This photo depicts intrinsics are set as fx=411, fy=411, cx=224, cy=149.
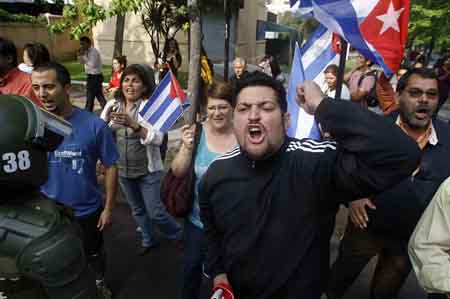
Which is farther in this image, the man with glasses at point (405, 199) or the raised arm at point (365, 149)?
the man with glasses at point (405, 199)

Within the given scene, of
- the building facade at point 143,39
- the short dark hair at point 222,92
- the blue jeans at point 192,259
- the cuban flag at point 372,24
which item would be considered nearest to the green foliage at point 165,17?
the building facade at point 143,39

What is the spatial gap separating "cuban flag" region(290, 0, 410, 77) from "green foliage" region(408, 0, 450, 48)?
1790 centimetres

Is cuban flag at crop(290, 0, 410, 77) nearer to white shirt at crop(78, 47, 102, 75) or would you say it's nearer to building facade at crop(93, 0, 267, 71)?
white shirt at crop(78, 47, 102, 75)

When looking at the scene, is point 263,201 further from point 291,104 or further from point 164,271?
point 164,271

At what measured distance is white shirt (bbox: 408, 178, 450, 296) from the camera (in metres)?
1.99

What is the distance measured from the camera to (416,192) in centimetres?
264

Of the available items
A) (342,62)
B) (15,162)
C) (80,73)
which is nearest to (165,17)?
(80,73)

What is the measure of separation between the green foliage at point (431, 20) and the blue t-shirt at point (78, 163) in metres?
19.5

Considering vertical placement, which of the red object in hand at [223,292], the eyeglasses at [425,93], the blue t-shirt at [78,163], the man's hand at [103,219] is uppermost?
the eyeglasses at [425,93]

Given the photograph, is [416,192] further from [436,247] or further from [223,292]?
[223,292]

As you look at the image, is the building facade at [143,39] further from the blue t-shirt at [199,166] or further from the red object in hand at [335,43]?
the blue t-shirt at [199,166]

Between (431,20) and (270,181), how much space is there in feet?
71.8

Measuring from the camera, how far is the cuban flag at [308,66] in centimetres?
337

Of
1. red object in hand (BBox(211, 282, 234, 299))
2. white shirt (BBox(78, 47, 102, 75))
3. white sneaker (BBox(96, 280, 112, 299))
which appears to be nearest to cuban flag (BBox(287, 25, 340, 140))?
red object in hand (BBox(211, 282, 234, 299))
